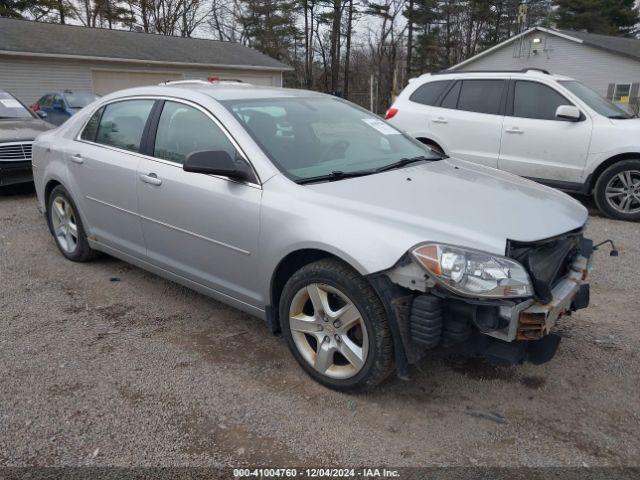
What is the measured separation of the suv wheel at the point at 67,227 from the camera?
483 cm

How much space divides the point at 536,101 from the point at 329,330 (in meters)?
5.53

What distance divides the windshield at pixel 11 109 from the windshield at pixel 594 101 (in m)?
8.32

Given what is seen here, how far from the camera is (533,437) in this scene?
8.73 ft

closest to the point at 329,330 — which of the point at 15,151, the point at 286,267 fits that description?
the point at 286,267

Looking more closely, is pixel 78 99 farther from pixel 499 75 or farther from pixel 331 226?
pixel 331 226

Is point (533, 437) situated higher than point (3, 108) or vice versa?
point (3, 108)

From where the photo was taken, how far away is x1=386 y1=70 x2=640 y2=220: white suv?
6.61 m

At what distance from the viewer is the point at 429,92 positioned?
805cm

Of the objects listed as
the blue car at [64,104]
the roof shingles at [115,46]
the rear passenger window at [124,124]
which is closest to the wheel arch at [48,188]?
the rear passenger window at [124,124]

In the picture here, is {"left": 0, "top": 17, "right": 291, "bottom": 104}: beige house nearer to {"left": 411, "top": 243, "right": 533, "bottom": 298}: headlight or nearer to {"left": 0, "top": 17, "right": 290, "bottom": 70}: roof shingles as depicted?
{"left": 0, "top": 17, "right": 290, "bottom": 70}: roof shingles

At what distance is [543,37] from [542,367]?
2545 cm

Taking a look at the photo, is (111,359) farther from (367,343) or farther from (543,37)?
(543,37)

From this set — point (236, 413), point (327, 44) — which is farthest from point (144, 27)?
point (236, 413)

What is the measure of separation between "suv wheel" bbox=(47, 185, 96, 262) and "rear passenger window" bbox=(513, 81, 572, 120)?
5537 millimetres
